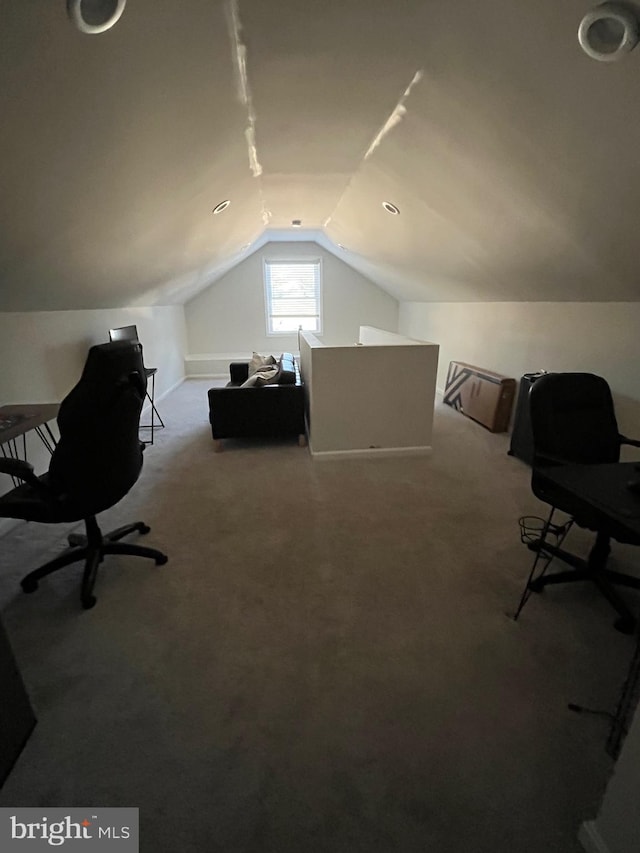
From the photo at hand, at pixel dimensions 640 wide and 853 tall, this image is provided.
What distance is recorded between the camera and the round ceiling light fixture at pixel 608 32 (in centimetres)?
114

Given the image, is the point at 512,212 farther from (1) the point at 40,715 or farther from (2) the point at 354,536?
(1) the point at 40,715

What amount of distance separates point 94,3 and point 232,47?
63cm

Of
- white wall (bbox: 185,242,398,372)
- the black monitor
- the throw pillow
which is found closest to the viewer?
the black monitor

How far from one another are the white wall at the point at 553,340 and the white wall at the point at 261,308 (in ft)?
7.04

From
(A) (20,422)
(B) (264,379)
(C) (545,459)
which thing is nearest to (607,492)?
(C) (545,459)

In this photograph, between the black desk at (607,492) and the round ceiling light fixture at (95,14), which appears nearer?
the round ceiling light fixture at (95,14)

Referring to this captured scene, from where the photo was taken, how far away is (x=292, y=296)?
751 cm

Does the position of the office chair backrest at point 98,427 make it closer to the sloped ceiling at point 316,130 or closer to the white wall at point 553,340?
the sloped ceiling at point 316,130

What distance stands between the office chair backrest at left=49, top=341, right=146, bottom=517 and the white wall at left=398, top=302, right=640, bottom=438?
3.23 metres

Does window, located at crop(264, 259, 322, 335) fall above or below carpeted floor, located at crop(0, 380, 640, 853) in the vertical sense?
above

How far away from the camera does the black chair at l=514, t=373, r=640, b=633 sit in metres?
1.87

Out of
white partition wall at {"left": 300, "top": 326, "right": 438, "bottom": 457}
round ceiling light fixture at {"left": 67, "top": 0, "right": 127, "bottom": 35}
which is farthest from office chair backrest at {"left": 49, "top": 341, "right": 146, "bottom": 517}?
white partition wall at {"left": 300, "top": 326, "right": 438, "bottom": 457}

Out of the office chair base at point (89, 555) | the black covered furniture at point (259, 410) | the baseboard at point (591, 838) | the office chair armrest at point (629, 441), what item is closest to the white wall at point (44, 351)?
the office chair base at point (89, 555)

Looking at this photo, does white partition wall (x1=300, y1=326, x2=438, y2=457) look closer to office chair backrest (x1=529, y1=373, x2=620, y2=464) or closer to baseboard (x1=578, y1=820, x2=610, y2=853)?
office chair backrest (x1=529, y1=373, x2=620, y2=464)
